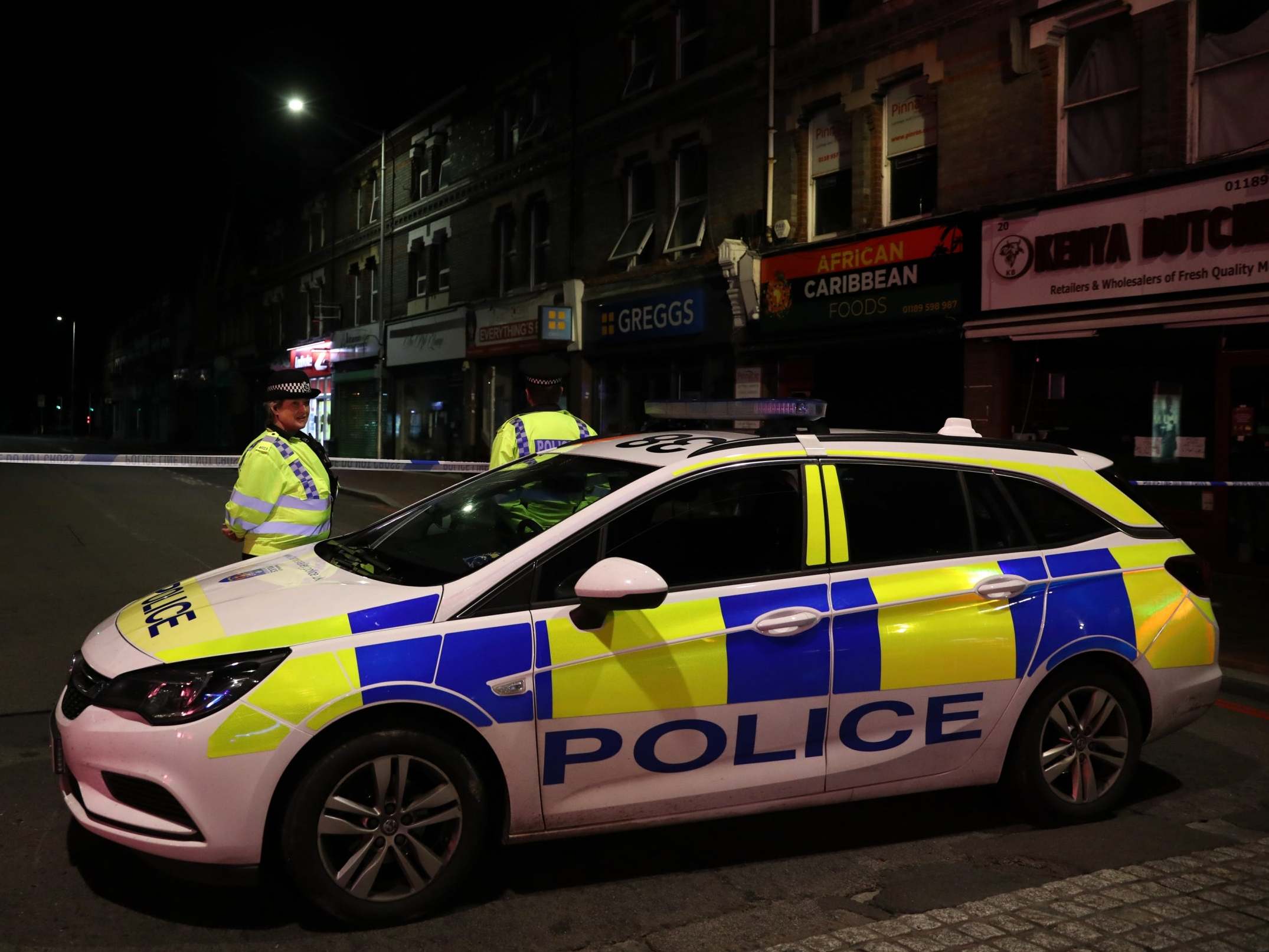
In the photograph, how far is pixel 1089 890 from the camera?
379cm

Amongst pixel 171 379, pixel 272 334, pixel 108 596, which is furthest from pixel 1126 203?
pixel 171 379

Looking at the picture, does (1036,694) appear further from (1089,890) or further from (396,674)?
(396,674)

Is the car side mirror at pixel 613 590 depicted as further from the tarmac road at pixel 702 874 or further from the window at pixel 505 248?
the window at pixel 505 248

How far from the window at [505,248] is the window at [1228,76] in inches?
626

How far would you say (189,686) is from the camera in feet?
10.8

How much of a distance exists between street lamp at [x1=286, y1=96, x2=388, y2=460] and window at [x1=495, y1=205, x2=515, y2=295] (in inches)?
152

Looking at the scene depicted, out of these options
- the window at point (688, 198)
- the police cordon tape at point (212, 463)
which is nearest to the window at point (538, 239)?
the window at point (688, 198)

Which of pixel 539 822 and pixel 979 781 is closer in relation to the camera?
pixel 539 822

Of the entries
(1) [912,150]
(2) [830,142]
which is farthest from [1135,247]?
(2) [830,142]

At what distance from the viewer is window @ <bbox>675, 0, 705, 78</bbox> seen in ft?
62.7

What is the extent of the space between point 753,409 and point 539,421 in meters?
2.38

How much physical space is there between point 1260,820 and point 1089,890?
1301 millimetres

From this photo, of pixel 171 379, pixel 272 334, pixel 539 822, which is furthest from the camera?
pixel 171 379

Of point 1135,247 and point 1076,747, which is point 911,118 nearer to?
point 1135,247
